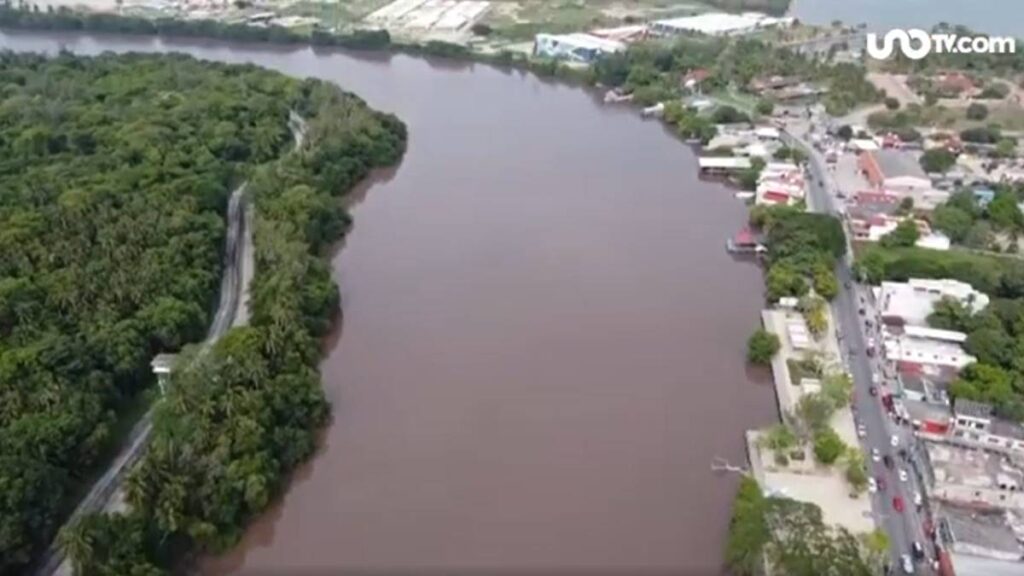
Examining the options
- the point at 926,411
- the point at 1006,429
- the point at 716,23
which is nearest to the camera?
the point at 1006,429

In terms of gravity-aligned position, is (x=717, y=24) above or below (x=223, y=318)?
above

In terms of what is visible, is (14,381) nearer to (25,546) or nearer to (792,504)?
(25,546)

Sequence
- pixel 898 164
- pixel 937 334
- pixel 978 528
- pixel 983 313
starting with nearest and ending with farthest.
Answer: pixel 978 528 < pixel 937 334 < pixel 983 313 < pixel 898 164

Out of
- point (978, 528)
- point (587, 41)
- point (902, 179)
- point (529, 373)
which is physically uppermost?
A: point (587, 41)

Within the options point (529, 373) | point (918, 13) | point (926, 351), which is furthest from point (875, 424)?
point (918, 13)

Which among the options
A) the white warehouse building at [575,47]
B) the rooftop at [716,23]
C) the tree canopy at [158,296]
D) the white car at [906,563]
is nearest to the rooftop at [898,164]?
the white warehouse building at [575,47]

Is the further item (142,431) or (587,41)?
(587,41)

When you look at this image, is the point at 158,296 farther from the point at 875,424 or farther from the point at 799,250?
the point at 799,250

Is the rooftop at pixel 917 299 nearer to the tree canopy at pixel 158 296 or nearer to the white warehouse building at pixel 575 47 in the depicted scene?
the tree canopy at pixel 158 296

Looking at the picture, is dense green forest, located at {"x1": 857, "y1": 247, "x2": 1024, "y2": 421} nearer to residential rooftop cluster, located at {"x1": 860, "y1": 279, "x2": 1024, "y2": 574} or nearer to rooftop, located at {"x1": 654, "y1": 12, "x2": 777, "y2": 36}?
residential rooftop cluster, located at {"x1": 860, "y1": 279, "x2": 1024, "y2": 574}

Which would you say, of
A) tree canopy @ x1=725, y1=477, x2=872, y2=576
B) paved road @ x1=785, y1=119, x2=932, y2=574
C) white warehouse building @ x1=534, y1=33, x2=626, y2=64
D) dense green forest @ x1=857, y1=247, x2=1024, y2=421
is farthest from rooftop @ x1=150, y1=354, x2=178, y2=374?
white warehouse building @ x1=534, y1=33, x2=626, y2=64
